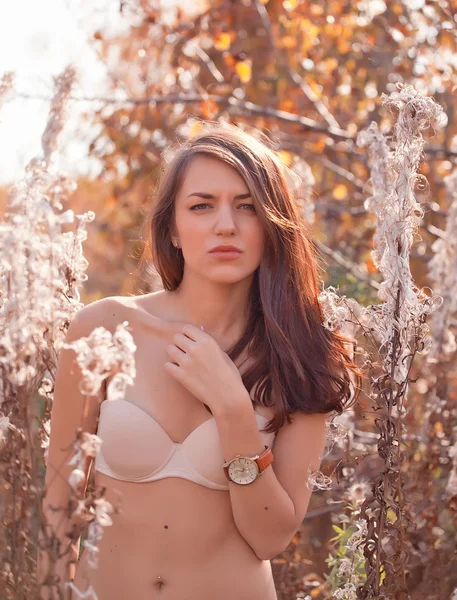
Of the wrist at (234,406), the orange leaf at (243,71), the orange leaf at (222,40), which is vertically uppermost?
the orange leaf at (222,40)

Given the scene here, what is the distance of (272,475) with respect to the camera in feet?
6.89

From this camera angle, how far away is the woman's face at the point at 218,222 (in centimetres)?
227

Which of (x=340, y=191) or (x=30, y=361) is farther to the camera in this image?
(x=340, y=191)

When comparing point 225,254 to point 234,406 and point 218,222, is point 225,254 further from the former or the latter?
point 234,406

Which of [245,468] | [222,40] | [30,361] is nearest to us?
[245,468]

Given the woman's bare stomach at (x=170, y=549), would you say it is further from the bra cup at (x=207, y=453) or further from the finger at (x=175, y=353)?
the finger at (x=175, y=353)

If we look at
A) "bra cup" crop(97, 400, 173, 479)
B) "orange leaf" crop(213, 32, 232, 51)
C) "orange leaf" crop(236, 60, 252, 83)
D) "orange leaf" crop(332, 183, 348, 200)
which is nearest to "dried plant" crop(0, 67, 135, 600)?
"bra cup" crop(97, 400, 173, 479)

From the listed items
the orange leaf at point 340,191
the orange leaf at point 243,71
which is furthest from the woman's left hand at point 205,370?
the orange leaf at point 340,191

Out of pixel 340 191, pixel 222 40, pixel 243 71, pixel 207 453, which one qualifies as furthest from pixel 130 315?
pixel 340 191

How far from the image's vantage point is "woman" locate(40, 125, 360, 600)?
2141 mm

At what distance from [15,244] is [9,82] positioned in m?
1.02

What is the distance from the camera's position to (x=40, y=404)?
5.43 meters

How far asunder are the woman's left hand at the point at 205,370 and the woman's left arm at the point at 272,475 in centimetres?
3

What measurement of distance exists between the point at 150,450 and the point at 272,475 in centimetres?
29
